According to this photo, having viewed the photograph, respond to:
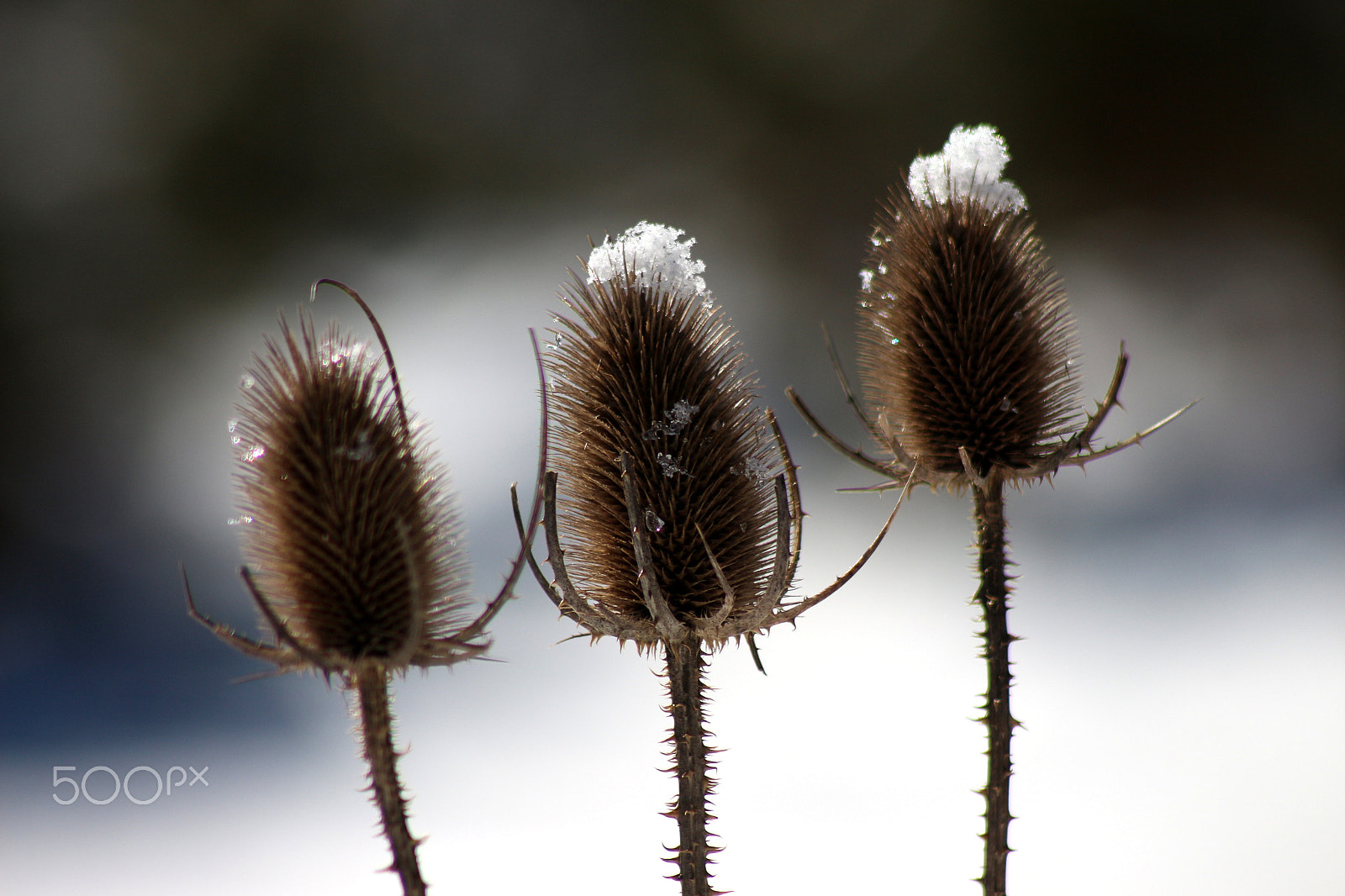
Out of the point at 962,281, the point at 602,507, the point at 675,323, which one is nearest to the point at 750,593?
the point at 602,507

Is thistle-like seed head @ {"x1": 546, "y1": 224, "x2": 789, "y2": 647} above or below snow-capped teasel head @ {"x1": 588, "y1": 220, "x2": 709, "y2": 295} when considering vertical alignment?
below

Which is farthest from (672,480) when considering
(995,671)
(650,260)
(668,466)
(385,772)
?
(995,671)

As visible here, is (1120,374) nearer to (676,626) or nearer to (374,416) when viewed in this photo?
(676,626)

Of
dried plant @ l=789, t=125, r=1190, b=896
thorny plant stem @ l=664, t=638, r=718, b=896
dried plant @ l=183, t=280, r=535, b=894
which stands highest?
dried plant @ l=789, t=125, r=1190, b=896

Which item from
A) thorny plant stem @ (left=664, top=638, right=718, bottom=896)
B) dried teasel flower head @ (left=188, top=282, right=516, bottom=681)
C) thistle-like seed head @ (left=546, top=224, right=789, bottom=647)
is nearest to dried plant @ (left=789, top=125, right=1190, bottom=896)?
thistle-like seed head @ (left=546, top=224, right=789, bottom=647)

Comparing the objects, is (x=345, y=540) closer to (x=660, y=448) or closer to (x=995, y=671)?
(x=660, y=448)

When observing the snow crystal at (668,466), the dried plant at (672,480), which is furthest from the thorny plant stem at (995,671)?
the snow crystal at (668,466)

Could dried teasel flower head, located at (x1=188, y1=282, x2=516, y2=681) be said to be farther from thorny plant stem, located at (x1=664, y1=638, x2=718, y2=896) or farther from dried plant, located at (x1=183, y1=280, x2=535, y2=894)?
thorny plant stem, located at (x1=664, y1=638, x2=718, y2=896)

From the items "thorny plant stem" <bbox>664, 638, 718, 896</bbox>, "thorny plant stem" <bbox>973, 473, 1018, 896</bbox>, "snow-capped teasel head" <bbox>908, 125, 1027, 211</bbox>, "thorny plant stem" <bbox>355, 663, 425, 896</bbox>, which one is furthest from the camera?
"snow-capped teasel head" <bbox>908, 125, 1027, 211</bbox>

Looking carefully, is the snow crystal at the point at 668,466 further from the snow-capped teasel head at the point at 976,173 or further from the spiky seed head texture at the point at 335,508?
the snow-capped teasel head at the point at 976,173
